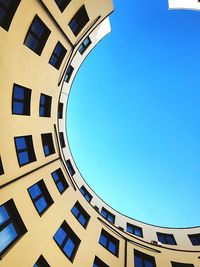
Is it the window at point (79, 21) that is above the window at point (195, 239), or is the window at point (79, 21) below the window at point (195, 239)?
below

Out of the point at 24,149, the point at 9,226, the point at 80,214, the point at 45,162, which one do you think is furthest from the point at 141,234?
the point at 24,149

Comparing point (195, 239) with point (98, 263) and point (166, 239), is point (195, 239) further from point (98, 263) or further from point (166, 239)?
point (98, 263)

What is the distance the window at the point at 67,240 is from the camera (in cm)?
1364

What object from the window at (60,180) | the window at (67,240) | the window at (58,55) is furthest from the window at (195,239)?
the window at (58,55)

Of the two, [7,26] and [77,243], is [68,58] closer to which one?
[7,26]

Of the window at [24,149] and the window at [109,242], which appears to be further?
the window at [109,242]

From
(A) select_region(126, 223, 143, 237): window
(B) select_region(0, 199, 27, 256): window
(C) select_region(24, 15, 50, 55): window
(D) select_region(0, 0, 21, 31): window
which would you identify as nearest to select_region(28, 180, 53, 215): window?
(B) select_region(0, 199, 27, 256): window

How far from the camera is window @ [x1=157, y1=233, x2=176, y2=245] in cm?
2116

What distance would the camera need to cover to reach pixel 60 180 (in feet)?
59.3

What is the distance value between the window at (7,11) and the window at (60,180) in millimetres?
11383

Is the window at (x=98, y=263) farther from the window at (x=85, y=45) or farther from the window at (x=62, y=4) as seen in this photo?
the window at (x=62, y=4)

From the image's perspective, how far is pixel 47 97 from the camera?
51.1ft

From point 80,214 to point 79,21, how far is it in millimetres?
15487

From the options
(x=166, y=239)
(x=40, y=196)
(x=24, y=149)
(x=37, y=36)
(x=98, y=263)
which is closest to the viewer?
(x=37, y=36)
